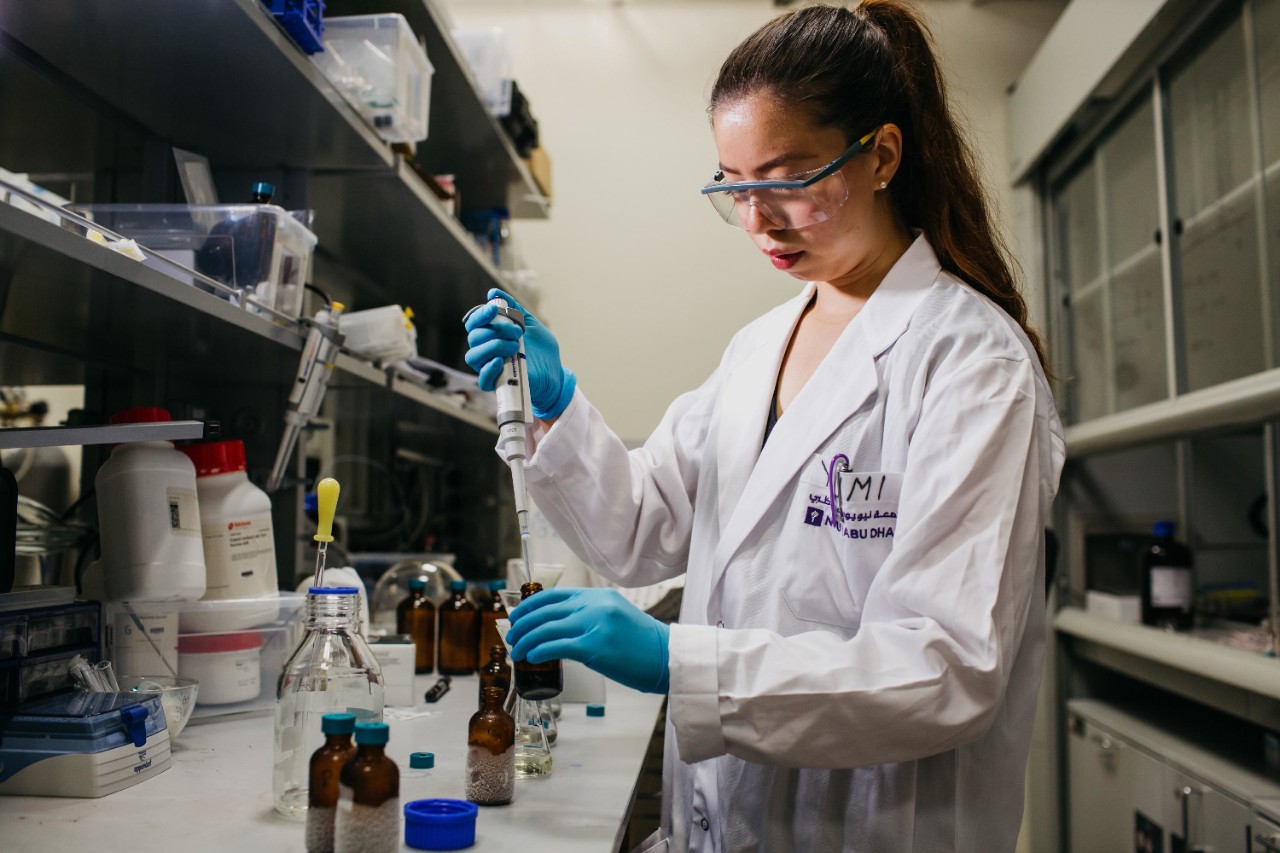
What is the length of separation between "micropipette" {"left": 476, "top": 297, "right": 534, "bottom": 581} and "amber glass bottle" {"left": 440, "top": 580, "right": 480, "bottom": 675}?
771mm

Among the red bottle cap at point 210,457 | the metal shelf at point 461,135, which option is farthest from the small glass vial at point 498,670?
the metal shelf at point 461,135

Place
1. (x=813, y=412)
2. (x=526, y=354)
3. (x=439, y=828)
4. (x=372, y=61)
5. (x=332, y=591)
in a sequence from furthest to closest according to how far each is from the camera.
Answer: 1. (x=372, y=61)
2. (x=526, y=354)
3. (x=813, y=412)
4. (x=332, y=591)
5. (x=439, y=828)

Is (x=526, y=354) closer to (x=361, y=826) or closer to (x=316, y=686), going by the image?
(x=316, y=686)

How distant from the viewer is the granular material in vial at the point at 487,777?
3.34ft

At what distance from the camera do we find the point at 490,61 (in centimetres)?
275

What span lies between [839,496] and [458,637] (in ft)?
3.39

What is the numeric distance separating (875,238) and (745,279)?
2.53m

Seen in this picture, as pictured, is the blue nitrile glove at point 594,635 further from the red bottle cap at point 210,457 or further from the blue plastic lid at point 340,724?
the red bottle cap at point 210,457

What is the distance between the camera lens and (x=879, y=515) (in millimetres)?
1133

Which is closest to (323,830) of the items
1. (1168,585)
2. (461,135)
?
(461,135)

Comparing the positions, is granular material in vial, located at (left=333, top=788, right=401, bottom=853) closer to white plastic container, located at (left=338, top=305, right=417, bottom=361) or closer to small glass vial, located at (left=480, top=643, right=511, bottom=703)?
small glass vial, located at (left=480, top=643, right=511, bottom=703)

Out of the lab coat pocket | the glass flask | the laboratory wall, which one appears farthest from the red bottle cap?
the laboratory wall

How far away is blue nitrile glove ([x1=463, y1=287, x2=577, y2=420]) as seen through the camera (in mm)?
1236

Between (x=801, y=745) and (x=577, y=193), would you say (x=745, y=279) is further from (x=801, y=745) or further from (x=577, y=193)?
(x=801, y=745)
